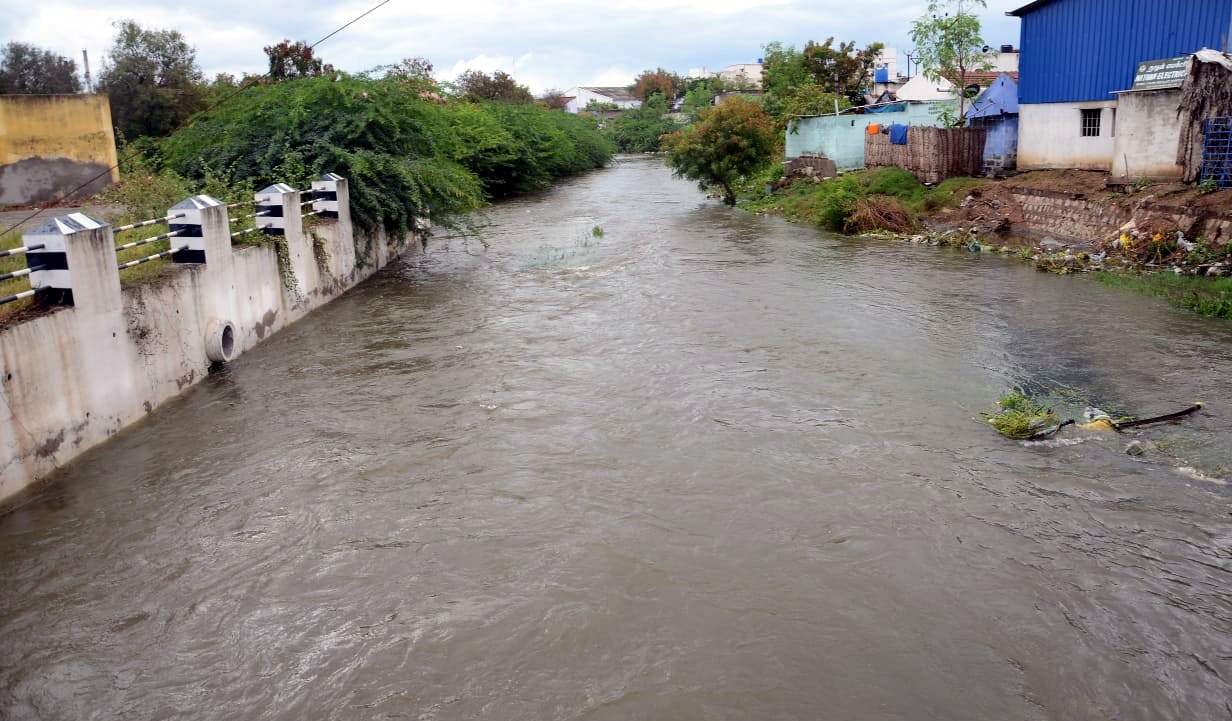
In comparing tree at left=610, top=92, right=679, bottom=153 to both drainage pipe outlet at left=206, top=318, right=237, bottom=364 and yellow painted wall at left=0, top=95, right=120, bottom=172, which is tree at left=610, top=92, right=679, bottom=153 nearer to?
yellow painted wall at left=0, top=95, right=120, bottom=172

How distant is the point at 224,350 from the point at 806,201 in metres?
18.7

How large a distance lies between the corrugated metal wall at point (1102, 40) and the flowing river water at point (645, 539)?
8586 mm

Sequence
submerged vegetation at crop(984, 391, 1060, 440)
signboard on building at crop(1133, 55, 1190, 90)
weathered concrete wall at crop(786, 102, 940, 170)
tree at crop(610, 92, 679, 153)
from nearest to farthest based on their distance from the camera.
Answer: submerged vegetation at crop(984, 391, 1060, 440) → signboard on building at crop(1133, 55, 1190, 90) → weathered concrete wall at crop(786, 102, 940, 170) → tree at crop(610, 92, 679, 153)

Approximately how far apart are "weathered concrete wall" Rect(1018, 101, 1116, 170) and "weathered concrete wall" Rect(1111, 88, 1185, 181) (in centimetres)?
151

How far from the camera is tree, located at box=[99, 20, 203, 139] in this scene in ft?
99.1

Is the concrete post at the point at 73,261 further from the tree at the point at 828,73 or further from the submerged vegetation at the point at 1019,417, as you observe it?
the tree at the point at 828,73

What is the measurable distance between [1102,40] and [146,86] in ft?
92.1

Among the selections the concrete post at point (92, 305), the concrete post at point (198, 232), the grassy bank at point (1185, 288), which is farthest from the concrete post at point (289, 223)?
the grassy bank at point (1185, 288)

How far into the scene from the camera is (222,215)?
34.0 feet

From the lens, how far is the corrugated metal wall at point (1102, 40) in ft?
55.4

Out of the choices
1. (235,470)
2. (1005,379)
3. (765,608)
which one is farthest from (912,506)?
(235,470)

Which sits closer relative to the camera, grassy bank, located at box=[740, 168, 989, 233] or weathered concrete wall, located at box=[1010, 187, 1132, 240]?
weathered concrete wall, located at box=[1010, 187, 1132, 240]

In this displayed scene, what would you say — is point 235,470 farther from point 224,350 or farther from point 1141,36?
point 1141,36

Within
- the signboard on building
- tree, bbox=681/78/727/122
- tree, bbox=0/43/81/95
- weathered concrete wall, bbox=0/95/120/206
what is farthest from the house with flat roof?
tree, bbox=681/78/727/122
